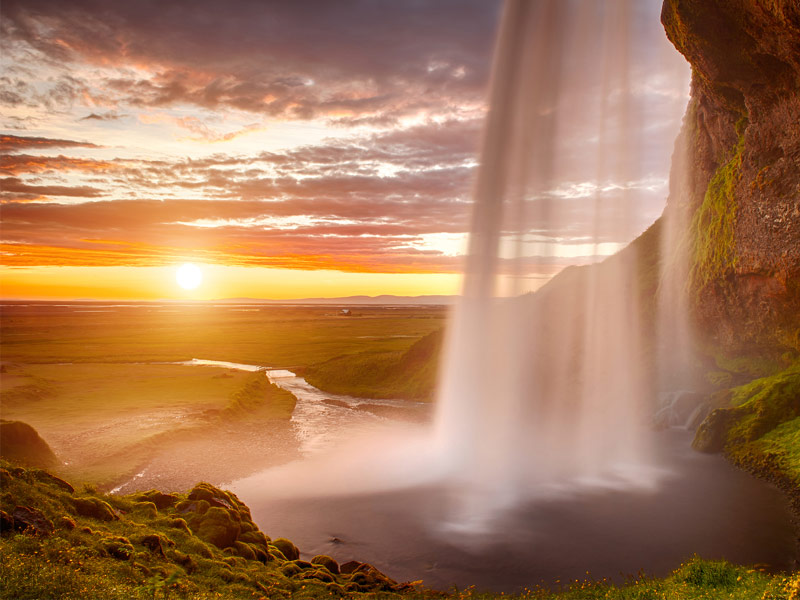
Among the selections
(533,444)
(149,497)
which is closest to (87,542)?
(149,497)

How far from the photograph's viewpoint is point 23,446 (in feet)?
73.0

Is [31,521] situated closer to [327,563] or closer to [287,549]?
[287,549]

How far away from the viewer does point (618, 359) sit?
1927 inches

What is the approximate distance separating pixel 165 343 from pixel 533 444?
91.4 meters

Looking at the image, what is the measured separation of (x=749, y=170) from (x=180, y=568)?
4242 centimetres

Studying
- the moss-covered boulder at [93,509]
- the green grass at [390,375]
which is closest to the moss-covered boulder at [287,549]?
the moss-covered boulder at [93,509]

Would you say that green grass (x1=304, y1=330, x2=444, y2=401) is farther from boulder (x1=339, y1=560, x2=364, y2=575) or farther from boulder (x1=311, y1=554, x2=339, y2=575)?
boulder (x1=311, y1=554, x2=339, y2=575)

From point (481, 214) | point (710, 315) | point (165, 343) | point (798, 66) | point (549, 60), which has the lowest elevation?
point (165, 343)

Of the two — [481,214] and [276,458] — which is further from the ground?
[481,214]

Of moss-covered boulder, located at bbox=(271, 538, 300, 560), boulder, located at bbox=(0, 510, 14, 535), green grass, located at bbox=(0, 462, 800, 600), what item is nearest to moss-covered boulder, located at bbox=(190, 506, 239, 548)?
green grass, located at bbox=(0, 462, 800, 600)

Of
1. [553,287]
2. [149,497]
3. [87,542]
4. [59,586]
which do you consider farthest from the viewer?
[553,287]

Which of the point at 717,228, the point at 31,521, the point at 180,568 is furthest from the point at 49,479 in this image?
the point at 717,228

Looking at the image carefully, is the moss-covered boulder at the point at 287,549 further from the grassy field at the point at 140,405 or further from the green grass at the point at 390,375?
the green grass at the point at 390,375

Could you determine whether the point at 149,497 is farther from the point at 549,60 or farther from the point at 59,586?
the point at 549,60
